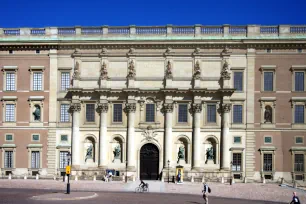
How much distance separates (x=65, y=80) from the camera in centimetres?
6144

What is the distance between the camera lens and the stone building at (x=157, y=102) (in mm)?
59062

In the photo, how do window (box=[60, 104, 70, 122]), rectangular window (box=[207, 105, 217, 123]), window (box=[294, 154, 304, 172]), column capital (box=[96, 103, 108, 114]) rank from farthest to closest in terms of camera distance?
window (box=[60, 104, 70, 122]) → column capital (box=[96, 103, 108, 114]) → rectangular window (box=[207, 105, 217, 123]) → window (box=[294, 154, 304, 172])

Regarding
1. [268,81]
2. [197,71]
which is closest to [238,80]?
[268,81]

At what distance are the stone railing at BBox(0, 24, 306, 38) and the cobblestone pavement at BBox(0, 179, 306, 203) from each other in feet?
59.1

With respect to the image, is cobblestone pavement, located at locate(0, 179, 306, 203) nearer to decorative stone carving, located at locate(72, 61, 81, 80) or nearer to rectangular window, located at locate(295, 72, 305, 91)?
rectangular window, located at locate(295, 72, 305, 91)

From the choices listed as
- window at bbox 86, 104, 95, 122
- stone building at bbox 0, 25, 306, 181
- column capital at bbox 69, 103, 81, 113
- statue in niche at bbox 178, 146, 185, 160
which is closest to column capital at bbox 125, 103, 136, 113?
stone building at bbox 0, 25, 306, 181

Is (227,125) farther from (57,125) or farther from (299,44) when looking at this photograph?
(57,125)

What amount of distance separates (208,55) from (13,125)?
25.1m

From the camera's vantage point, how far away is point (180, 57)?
60.3m

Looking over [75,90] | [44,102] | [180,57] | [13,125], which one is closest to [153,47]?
[180,57]

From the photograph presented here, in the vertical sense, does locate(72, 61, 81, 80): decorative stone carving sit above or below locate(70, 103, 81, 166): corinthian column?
above

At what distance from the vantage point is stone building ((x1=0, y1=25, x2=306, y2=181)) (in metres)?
59.1

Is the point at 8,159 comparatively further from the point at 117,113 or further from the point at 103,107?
the point at 117,113

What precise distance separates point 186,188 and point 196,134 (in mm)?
10189
